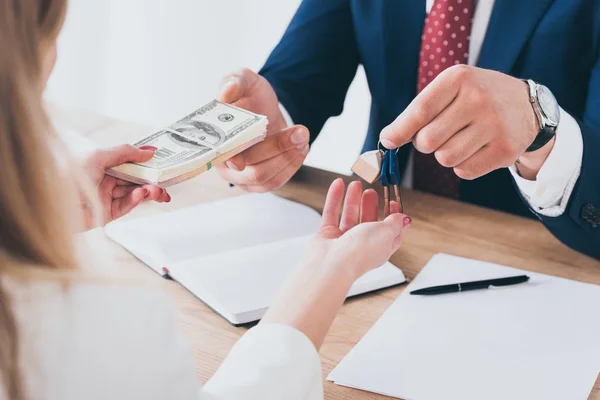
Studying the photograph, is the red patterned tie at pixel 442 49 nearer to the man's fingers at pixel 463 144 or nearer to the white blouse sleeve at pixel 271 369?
the man's fingers at pixel 463 144

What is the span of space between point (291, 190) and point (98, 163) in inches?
18.1

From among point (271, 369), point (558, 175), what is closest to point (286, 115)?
point (558, 175)

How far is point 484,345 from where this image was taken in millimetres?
1003

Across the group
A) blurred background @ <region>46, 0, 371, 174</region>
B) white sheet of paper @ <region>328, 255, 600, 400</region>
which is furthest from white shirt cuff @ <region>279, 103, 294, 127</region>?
blurred background @ <region>46, 0, 371, 174</region>

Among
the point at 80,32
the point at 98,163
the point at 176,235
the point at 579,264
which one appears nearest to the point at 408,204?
the point at 579,264

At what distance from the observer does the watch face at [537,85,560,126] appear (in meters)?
1.15

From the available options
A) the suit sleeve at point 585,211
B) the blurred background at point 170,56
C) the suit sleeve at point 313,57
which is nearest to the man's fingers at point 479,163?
the suit sleeve at point 585,211

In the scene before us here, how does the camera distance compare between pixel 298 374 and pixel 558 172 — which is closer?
pixel 298 374

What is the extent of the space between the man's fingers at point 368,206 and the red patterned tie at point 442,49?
1.73ft

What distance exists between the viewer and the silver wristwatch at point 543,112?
1139 mm

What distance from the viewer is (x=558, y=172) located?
4.01 ft

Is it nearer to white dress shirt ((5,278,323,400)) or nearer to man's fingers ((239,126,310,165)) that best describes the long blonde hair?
white dress shirt ((5,278,323,400))

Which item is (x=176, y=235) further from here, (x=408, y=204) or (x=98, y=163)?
(x=408, y=204)

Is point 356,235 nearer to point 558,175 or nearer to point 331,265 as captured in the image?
point 331,265
